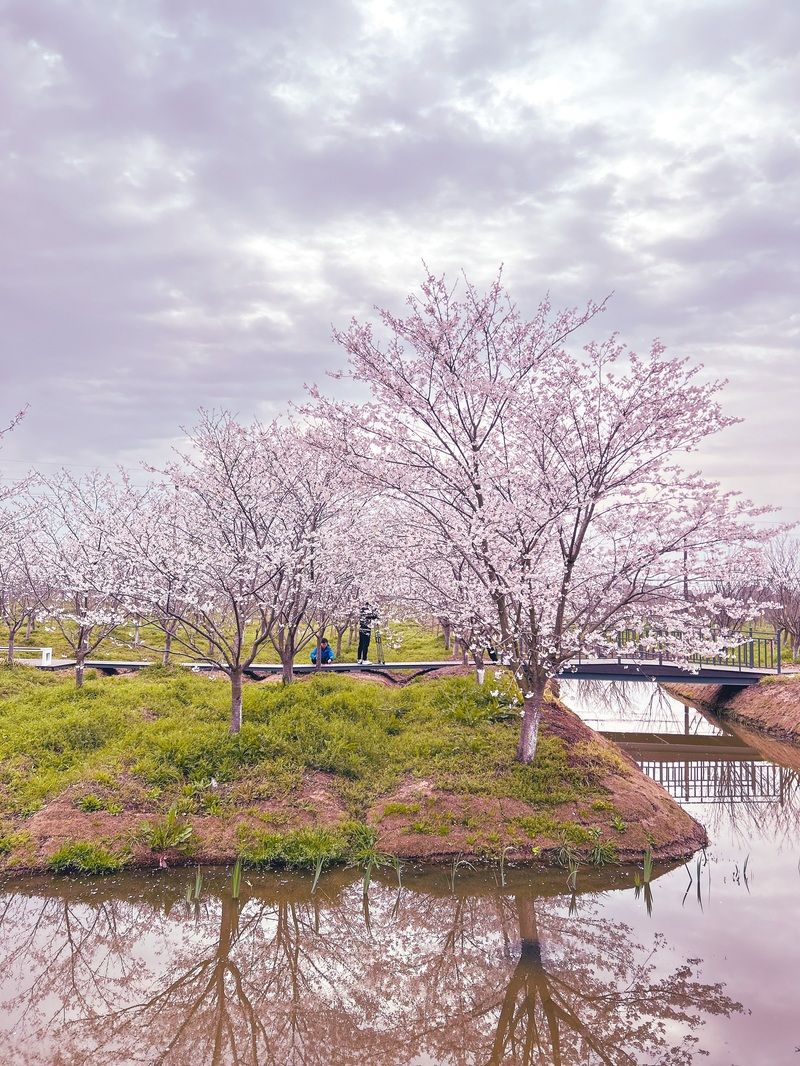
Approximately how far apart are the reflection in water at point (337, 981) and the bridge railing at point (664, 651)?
426cm

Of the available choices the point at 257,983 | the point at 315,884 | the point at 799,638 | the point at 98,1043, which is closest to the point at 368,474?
the point at 315,884

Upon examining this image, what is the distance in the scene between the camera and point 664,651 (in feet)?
39.5

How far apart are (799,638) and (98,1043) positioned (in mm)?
29433

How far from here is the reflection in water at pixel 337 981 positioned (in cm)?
584

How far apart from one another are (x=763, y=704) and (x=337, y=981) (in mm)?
19244

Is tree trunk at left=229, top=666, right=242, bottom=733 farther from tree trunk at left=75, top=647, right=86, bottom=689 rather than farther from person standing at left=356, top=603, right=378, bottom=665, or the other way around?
person standing at left=356, top=603, right=378, bottom=665

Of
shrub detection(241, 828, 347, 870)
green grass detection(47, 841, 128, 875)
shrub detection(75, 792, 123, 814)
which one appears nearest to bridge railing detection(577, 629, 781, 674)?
shrub detection(241, 828, 347, 870)

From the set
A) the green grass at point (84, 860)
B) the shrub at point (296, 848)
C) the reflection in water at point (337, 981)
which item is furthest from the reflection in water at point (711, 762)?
the green grass at point (84, 860)

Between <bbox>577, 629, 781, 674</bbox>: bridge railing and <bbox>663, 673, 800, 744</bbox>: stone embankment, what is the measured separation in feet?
2.90

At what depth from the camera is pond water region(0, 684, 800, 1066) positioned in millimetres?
5859

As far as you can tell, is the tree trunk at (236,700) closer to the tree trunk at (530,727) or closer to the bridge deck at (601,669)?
the tree trunk at (530,727)

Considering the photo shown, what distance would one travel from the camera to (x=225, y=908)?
27.3 ft

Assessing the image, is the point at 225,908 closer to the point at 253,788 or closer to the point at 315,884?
the point at 315,884

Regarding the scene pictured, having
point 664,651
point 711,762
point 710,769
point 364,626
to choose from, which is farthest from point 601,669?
point 664,651
